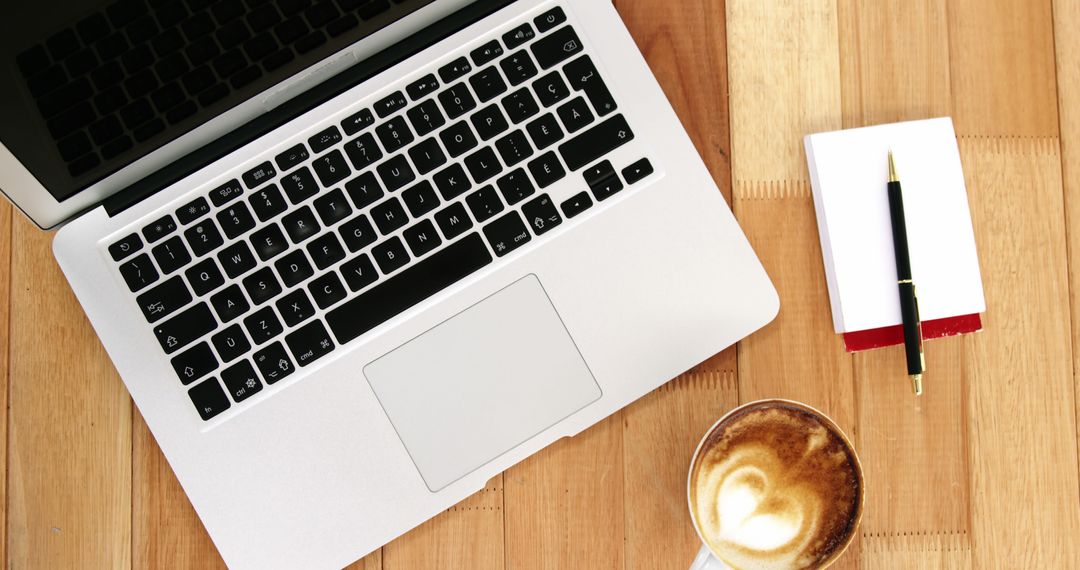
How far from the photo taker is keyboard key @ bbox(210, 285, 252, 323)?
625 mm

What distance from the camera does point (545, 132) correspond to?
2.12 ft

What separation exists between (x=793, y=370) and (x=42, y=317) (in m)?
0.70

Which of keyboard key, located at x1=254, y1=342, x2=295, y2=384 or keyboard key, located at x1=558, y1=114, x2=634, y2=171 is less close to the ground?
keyboard key, located at x1=558, y1=114, x2=634, y2=171

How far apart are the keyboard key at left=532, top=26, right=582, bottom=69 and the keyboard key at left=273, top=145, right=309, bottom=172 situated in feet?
0.72

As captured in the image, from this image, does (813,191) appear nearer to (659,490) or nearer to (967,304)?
(967,304)

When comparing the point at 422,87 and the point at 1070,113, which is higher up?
the point at 422,87

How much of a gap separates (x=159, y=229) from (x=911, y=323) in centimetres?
66

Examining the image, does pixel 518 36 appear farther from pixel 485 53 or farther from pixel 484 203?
pixel 484 203

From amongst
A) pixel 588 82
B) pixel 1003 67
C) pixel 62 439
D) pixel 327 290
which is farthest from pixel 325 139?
pixel 1003 67

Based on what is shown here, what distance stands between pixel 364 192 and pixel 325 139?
2.3 inches

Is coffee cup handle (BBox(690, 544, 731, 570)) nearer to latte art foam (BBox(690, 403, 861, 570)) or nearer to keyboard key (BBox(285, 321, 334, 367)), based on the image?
latte art foam (BBox(690, 403, 861, 570))

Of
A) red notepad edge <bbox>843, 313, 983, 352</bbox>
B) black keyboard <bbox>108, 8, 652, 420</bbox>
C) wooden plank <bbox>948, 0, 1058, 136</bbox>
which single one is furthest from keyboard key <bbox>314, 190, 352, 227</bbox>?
wooden plank <bbox>948, 0, 1058, 136</bbox>

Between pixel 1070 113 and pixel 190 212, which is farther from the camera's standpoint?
pixel 1070 113

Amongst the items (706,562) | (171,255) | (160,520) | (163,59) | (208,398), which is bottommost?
(706,562)
